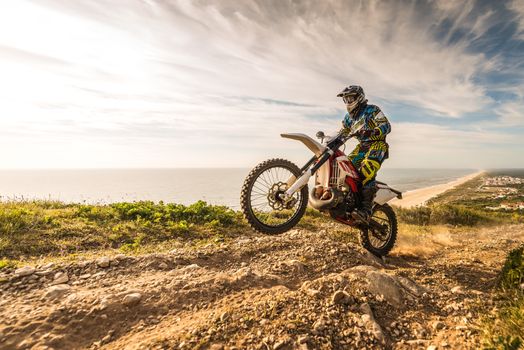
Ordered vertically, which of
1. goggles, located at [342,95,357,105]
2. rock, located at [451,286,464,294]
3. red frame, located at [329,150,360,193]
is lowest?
rock, located at [451,286,464,294]

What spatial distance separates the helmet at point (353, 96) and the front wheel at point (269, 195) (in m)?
2.31

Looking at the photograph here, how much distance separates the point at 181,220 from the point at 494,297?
8.28m

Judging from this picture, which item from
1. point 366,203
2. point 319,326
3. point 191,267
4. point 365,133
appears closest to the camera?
point 319,326

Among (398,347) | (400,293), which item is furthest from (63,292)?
(400,293)

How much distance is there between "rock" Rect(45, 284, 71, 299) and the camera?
3916 mm

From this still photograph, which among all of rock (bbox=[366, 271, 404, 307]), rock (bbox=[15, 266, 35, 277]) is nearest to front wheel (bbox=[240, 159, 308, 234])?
rock (bbox=[366, 271, 404, 307])

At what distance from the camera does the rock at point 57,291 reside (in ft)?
12.8

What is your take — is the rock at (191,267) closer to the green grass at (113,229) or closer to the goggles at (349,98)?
the green grass at (113,229)

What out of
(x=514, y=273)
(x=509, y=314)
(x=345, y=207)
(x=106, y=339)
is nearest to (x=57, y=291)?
(x=106, y=339)

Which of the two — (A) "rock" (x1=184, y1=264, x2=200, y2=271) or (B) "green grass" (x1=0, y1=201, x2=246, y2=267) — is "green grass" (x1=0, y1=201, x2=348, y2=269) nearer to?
(B) "green grass" (x1=0, y1=201, x2=246, y2=267)

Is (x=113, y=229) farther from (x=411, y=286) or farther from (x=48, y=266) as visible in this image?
(x=411, y=286)

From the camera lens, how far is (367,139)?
23.0ft

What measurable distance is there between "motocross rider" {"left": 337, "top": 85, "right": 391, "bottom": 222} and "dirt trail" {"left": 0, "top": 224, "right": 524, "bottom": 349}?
6.81ft

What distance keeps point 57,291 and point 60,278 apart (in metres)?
0.66
